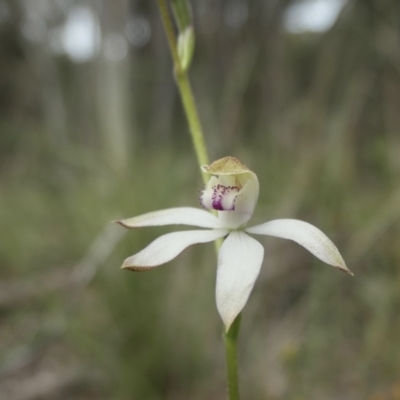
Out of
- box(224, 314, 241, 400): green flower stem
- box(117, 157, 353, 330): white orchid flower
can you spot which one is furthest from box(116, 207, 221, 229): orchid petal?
box(224, 314, 241, 400): green flower stem

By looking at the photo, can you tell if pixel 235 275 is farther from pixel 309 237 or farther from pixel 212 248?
pixel 212 248

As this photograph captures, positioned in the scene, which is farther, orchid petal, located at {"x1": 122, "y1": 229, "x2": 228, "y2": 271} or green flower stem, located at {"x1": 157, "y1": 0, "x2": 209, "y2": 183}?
green flower stem, located at {"x1": 157, "y1": 0, "x2": 209, "y2": 183}

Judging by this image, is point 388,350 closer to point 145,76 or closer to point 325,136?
point 325,136

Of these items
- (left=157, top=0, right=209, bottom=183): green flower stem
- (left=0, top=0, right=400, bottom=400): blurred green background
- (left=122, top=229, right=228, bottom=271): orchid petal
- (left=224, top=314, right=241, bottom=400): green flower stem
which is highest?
(left=157, top=0, right=209, bottom=183): green flower stem

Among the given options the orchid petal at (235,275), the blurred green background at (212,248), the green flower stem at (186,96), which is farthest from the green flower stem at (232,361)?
the blurred green background at (212,248)

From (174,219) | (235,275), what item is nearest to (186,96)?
(174,219)

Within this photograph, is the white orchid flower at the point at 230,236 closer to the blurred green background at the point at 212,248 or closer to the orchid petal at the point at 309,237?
the orchid petal at the point at 309,237

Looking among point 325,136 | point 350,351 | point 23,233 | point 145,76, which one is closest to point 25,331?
point 23,233

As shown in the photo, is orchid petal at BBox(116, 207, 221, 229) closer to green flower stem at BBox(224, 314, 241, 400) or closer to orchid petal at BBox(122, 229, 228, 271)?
orchid petal at BBox(122, 229, 228, 271)

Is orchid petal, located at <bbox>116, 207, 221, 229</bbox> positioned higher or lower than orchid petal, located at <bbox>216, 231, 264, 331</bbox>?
higher
